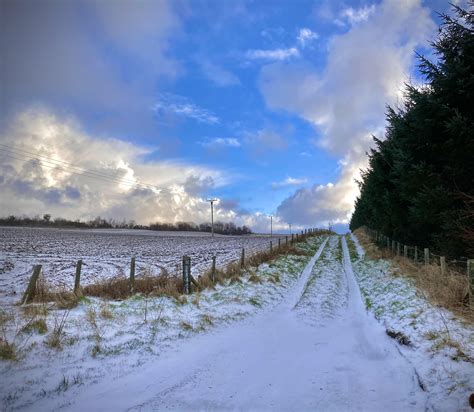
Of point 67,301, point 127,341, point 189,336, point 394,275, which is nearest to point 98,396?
point 127,341

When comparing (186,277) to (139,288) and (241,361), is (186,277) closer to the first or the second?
(139,288)

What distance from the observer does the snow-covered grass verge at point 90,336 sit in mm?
5266

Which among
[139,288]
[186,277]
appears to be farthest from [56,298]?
[186,277]

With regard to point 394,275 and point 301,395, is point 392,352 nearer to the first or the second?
point 301,395

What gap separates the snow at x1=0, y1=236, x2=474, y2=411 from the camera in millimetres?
4914

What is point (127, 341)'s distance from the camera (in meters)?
6.89

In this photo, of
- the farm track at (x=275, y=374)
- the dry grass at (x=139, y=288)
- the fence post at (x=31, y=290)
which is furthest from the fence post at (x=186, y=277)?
the fence post at (x=31, y=290)

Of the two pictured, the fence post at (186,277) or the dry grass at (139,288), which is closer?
the dry grass at (139,288)

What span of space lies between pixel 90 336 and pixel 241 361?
3.14 metres

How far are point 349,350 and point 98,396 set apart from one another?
5.02 meters

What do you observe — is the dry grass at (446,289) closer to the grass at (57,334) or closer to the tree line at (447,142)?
the tree line at (447,142)

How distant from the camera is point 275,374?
5863mm

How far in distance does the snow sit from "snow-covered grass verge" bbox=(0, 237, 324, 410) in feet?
0.08

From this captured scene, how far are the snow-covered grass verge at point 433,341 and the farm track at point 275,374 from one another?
0.26 meters
